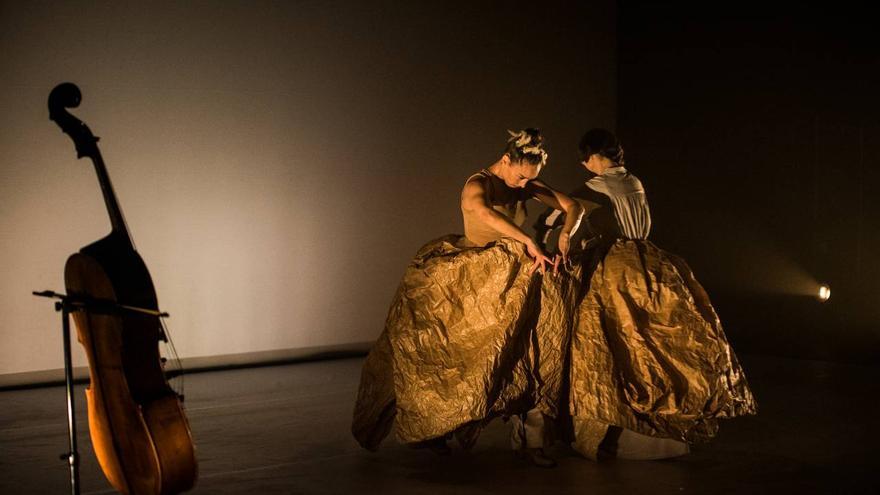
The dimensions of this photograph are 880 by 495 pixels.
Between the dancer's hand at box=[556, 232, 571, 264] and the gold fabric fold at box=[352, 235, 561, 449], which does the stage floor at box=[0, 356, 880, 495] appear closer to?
the gold fabric fold at box=[352, 235, 561, 449]

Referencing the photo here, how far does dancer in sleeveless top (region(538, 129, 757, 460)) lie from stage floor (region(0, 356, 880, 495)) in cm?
13

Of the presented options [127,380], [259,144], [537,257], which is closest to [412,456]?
[537,257]

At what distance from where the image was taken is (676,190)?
309 inches

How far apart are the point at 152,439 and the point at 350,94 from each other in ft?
14.8

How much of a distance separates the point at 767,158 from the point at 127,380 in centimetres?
556

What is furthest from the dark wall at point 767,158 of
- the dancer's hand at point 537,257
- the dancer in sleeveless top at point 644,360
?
the dancer's hand at point 537,257

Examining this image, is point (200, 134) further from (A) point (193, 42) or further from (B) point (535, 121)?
(B) point (535, 121)

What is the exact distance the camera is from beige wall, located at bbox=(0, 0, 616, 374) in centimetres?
564

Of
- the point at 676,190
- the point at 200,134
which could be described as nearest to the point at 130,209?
the point at 200,134

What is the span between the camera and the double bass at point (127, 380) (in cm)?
266

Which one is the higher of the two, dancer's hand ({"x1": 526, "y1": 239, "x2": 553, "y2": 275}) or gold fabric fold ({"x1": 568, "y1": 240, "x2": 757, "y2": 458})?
dancer's hand ({"x1": 526, "y1": 239, "x2": 553, "y2": 275})

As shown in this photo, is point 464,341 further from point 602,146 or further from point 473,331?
point 602,146

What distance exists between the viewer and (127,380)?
105 inches

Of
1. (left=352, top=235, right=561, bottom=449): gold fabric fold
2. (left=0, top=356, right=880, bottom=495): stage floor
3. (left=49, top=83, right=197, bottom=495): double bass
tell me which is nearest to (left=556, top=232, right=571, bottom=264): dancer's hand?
(left=352, top=235, right=561, bottom=449): gold fabric fold
